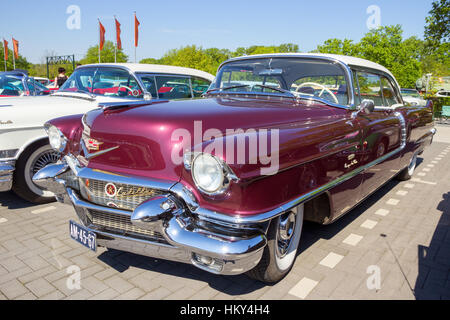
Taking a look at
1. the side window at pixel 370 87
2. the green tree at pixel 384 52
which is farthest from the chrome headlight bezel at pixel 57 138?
the green tree at pixel 384 52

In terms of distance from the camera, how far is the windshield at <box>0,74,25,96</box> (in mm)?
6578

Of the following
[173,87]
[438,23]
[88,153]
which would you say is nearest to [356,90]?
[88,153]

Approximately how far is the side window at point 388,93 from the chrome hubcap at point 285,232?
264cm

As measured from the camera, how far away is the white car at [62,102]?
149 inches

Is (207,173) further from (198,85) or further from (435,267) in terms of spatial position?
(198,85)

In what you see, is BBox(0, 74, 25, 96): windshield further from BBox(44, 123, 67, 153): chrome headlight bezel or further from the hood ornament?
the hood ornament

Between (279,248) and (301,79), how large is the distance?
1705 millimetres

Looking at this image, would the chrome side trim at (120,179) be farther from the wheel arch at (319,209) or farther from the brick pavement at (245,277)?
the wheel arch at (319,209)

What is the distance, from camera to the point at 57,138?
2994 mm

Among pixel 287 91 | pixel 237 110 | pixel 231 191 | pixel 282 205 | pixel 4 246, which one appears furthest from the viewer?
pixel 287 91
